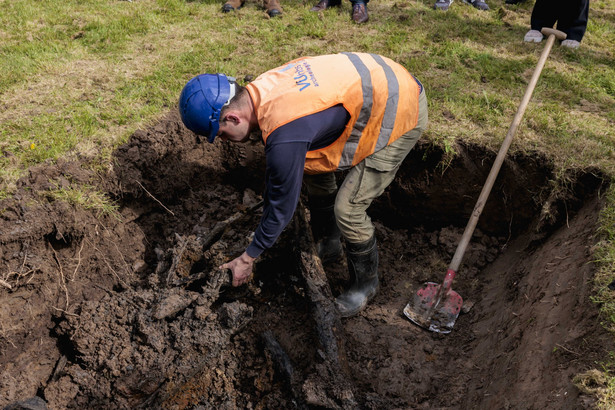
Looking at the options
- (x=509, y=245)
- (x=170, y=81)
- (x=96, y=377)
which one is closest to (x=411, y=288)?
(x=509, y=245)

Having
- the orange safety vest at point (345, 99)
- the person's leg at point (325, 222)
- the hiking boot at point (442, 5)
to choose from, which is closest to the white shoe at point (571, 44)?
the hiking boot at point (442, 5)

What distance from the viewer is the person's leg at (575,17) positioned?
17.9 feet

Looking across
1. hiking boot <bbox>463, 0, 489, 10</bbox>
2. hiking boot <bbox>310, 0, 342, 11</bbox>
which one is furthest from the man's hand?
hiking boot <bbox>463, 0, 489, 10</bbox>

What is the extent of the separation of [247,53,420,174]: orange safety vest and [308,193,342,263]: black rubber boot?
986mm

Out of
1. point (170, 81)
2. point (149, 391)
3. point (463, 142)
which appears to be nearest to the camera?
point (149, 391)

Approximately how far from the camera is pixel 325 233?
402cm

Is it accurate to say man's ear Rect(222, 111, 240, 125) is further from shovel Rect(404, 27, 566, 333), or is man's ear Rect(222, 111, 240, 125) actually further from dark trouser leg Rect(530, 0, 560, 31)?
dark trouser leg Rect(530, 0, 560, 31)

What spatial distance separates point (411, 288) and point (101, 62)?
4231mm

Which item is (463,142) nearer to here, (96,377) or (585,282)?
(585,282)

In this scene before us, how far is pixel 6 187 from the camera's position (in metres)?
3.30

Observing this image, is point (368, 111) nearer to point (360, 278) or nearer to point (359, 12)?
point (360, 278)

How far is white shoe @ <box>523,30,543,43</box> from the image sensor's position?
5543 millimetres

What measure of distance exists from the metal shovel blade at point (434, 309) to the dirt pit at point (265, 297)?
78 mm

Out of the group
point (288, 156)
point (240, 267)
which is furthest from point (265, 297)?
point (288, 156)
